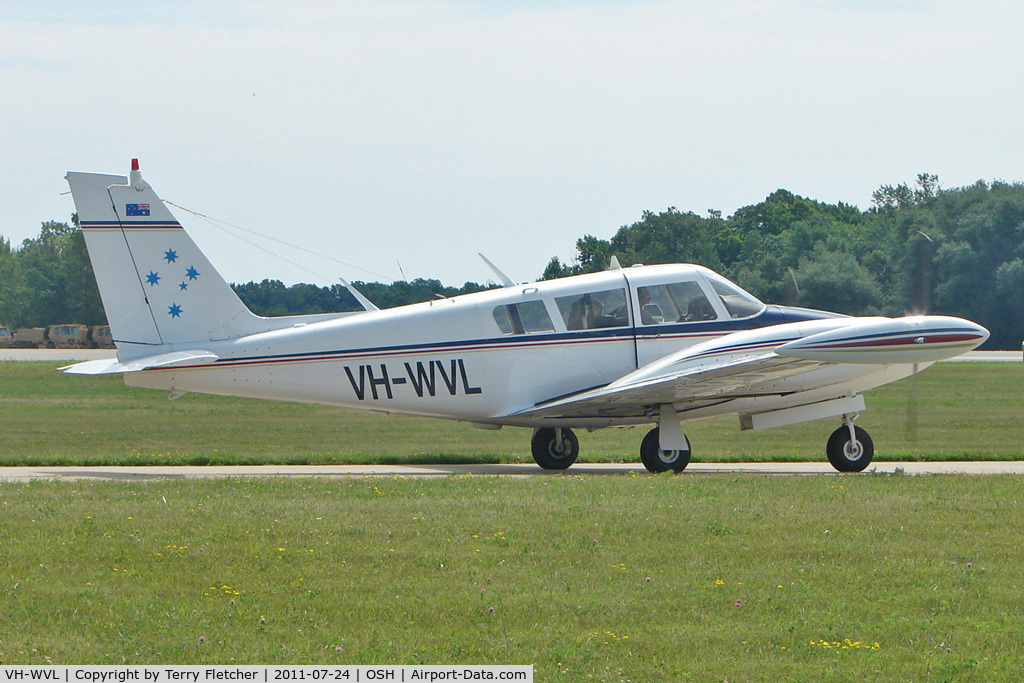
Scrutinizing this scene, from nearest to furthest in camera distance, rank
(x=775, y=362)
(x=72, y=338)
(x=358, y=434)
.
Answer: (x=775, y=362) < (x=358, y=434) < (x=72, y=338)

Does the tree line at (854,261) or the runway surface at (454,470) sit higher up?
the tree line at (854,261)

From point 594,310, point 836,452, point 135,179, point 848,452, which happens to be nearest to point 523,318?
point 594,310

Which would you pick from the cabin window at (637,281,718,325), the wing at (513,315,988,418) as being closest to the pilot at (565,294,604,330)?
the cabin window at (637,281,718,325)

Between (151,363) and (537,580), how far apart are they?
9.08 m

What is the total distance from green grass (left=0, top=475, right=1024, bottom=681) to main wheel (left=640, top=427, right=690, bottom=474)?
3277 mm

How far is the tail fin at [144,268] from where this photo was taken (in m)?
16.3

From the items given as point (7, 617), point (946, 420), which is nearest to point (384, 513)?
point (7, 617)

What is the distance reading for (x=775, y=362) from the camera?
1530cm

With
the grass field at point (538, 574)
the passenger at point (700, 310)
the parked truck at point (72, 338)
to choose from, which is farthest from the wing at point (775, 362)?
the parked truck at point (72, 338)

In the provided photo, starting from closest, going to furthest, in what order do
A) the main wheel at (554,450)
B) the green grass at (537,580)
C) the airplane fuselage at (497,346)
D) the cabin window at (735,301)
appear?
the green grass at (537,580), the airplane fuselage at (497,346), the cabin window at (735,301), the main wheel at (554,450)

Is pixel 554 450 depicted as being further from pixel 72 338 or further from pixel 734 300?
pixel 72 338

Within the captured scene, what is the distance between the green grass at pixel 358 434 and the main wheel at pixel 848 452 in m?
0.89

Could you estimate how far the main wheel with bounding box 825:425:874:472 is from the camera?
54.6ft

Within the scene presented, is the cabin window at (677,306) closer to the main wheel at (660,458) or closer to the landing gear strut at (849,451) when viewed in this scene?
the main wheel at (660,458)
